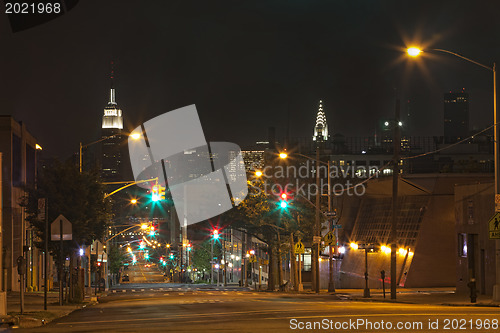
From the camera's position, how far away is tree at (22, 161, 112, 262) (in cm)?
3622

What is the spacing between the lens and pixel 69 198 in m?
36.5

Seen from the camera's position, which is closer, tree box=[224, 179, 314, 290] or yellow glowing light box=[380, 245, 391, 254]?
tree box=[224, 179, 314, 290]

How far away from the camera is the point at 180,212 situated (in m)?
171

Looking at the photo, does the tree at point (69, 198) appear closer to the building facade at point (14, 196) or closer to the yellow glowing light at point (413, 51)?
the building facade at point (14, 196)

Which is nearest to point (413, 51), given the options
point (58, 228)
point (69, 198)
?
point (58, 228)

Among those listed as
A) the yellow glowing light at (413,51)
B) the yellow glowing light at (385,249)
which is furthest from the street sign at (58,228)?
the yellow glowing light at (385,249)

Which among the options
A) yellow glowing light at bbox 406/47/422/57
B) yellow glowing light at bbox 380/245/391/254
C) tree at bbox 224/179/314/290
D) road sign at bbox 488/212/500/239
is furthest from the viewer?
yellow glowing light at bbox 380/245/391/254

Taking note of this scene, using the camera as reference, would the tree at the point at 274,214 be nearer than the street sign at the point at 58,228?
No

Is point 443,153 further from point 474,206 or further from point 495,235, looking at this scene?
point 495,235

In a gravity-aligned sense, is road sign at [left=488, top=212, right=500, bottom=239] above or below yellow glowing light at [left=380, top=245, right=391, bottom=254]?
above

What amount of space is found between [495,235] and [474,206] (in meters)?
11.4

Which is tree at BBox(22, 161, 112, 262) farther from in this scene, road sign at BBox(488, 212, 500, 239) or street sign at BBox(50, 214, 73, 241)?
road sign at BBox(488, 212, 500, 239)

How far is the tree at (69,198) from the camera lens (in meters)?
36.2

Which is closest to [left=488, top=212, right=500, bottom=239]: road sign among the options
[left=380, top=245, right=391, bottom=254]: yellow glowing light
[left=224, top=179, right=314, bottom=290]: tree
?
[left=224, top=179, right=314, bottom=290]: tree
